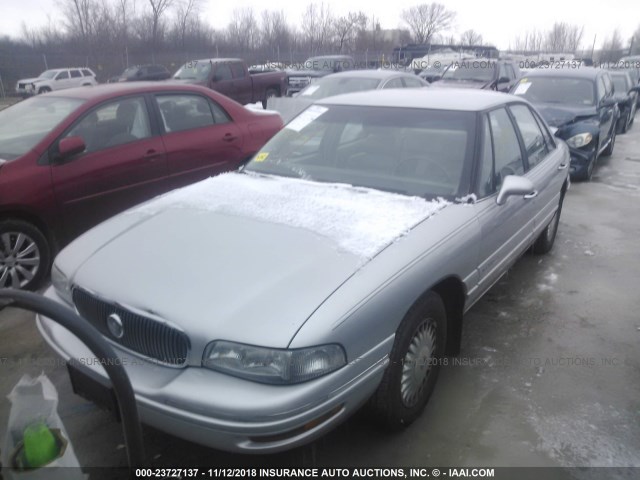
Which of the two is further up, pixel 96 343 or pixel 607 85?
pixel 96 343

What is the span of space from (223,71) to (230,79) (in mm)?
296

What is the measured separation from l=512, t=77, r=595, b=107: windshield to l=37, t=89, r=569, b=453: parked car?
5.76 m

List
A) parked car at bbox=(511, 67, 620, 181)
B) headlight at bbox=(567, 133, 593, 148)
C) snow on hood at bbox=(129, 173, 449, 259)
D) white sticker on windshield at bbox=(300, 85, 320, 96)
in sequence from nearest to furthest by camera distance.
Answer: snow on hood at bbox=(129, 173, 449, 259) → headlight at bbox=(567, 133, 593, 148) → parked car at bbox=(511, 67, 620, 181) → white sticker on windshield at bbox=(300, 85, 320, 96)

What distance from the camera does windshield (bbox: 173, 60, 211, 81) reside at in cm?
1491

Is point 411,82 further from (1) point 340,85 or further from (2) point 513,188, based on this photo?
(2) point 513,188

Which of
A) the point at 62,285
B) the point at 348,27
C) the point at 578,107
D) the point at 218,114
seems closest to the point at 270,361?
the point at 62,285

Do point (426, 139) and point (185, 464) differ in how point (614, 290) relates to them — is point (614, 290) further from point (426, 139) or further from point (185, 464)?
point (185, 464)

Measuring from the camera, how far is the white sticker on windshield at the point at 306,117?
3.73 meters

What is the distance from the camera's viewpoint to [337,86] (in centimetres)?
949

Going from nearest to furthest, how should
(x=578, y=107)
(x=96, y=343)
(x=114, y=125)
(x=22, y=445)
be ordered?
1. (x=96, y=343)
2. (x=22, y=445)
3. (x=114, y=125)
4. (x=578, y=107)

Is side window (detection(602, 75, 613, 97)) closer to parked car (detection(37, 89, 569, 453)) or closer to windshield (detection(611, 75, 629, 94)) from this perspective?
windshield (detection(611, 75, 629, 94))

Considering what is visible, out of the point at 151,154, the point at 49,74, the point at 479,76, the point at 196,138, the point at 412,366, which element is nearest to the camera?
the point at 412,366

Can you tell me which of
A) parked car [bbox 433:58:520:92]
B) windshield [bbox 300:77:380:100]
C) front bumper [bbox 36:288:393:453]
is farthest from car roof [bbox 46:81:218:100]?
parked car [bbox 433:58:520:92]

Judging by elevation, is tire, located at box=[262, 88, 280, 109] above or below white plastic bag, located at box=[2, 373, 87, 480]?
below
